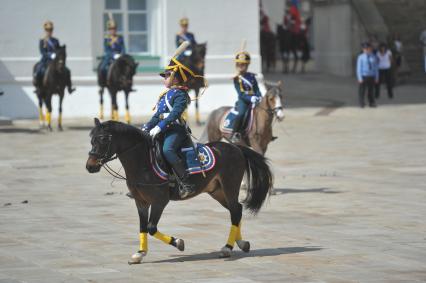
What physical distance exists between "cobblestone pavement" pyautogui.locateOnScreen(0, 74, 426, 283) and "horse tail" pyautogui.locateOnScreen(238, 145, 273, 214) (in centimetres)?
51

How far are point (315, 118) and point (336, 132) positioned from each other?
11.7 ft

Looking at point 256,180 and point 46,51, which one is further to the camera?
point 46,51

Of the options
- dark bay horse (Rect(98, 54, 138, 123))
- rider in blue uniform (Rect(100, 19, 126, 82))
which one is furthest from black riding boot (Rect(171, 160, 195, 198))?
rider in blue uniform (Rect(100, 19, 126, 82))

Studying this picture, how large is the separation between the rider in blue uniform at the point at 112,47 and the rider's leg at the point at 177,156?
1691cm

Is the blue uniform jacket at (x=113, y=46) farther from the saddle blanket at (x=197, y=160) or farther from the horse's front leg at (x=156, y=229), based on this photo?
the horse's front leg at (x=156, y=229)

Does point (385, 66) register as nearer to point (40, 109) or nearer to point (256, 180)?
point (40, 109)

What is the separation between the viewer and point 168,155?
39.3 feet

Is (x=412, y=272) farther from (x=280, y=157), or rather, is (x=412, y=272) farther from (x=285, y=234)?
(x=280, y=157)

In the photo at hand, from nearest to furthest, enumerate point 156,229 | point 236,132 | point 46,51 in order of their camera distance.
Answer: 1. point 156,229
2. point 236,132
3. point 46,51

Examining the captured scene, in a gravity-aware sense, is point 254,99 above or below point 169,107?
below

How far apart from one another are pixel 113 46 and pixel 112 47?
0.04 m

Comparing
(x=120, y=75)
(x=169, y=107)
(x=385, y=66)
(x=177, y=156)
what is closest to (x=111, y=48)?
(x=120, y=75)

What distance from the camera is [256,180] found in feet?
41.4

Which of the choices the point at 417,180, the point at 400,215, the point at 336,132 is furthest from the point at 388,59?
the point at 400,215
